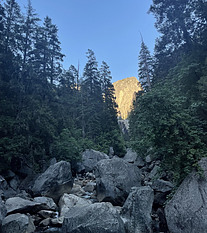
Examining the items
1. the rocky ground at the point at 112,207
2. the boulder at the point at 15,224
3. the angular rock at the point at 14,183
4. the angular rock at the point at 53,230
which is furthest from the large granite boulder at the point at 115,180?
the angular rock at the point at 14,183

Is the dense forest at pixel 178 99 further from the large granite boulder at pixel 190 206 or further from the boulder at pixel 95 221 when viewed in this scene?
the boulder at pixel 95 221

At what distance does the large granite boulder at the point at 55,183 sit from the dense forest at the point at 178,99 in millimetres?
5499

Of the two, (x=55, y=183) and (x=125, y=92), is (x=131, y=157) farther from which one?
(x=125, y=92)

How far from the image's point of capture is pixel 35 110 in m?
14.9

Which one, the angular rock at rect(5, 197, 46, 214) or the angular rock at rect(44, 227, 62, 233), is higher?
the angular rock at rect(5, 197, 46, 214)

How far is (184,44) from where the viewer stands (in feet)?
47.7

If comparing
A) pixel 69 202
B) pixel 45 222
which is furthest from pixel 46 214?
pixel 69 202

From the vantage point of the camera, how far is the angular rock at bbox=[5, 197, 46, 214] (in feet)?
22.5

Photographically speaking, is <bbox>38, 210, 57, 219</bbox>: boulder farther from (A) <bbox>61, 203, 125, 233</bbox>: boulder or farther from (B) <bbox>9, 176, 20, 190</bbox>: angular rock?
(B) <bbox>9, 176, 20, 190</bbox>: angular rock

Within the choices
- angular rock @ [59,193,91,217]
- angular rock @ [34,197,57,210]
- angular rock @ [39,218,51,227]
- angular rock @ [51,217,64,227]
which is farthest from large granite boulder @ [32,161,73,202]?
angular rock @ [51,217,64,227]

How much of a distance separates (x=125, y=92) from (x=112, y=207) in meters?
131

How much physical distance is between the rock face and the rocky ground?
368 ft

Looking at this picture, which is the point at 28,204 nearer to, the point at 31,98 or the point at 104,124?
the point at 31,98

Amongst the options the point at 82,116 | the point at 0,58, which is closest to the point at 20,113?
the point at 0,58
